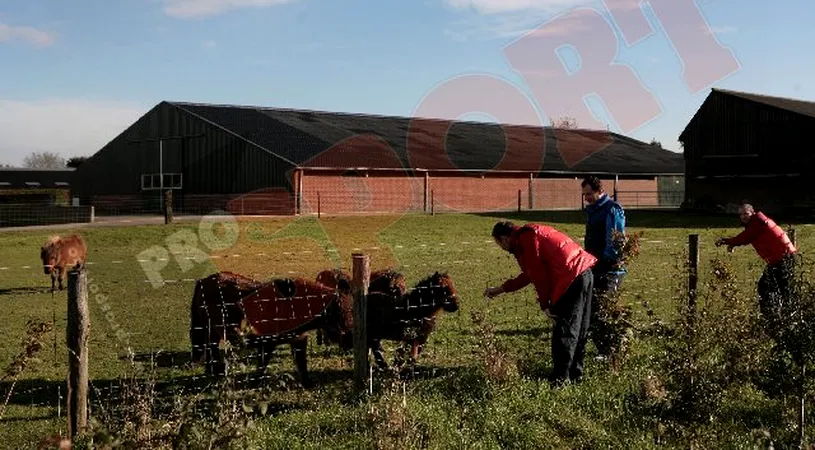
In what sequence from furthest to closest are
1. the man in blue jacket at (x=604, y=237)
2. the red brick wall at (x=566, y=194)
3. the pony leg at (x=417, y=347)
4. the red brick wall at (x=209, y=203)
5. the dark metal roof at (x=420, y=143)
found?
the red brick wall at (x=566, y=194), the dark metal roof at (x=420, y=143), the red brick wall at (x=209, y=203), the pony leg at (x=417, y=347), the man in blue jacket at (x=604, y=237)

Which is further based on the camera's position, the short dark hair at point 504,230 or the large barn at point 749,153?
the large barn at point 749,153

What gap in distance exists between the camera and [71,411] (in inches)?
246

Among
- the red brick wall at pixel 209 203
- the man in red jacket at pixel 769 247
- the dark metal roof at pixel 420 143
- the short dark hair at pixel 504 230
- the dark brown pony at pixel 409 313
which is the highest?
the dark metal roof at pixel 420 143

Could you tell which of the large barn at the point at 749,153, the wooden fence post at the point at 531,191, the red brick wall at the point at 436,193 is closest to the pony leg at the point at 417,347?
the red brick wall at the point at 436,193

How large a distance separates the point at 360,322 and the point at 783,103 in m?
43.2

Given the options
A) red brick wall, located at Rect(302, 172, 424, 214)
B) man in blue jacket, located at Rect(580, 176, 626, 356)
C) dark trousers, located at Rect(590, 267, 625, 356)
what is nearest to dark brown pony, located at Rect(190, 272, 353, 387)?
dark trousers, located at Rect(590, 267, 625, 356)

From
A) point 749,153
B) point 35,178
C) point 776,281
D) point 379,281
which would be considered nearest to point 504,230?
point 379,281

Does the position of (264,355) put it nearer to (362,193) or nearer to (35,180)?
(362,193)

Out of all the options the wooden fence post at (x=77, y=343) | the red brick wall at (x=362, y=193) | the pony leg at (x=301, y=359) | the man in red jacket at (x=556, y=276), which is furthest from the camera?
the red brick wall at (x=362, y=193)

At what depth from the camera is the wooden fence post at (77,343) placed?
6.14 meters

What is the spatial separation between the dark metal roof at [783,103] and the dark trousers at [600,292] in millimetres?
35979

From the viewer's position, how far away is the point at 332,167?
3900 centimetres

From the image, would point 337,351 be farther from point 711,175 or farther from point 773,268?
point 711,175

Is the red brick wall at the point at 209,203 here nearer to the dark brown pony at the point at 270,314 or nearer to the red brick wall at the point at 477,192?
the red brick wall at the point at 477,192
